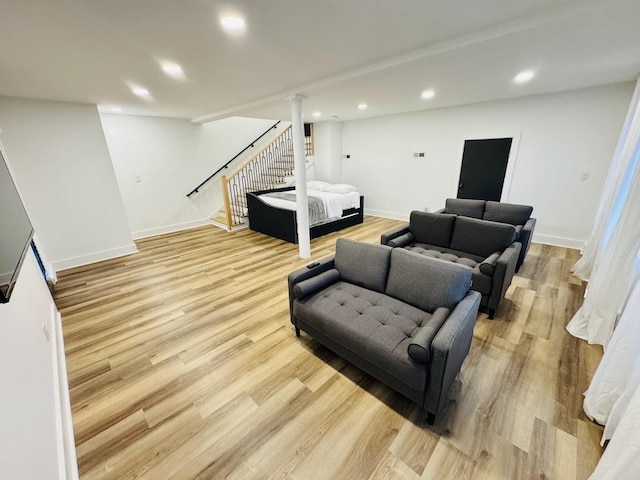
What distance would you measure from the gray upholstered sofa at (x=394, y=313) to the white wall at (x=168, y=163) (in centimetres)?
504

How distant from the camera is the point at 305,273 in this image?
2.35 metres

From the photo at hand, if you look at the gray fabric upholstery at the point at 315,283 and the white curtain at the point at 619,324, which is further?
the gray fabric upholstery at the point at 315,283

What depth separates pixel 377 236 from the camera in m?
5.36

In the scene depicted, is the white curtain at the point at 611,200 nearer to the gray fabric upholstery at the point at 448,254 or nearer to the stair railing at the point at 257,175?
the gray fabric upholstery at the point at 448,254

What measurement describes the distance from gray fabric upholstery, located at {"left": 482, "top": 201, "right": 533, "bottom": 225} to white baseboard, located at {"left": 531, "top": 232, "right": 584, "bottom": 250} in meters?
1.40

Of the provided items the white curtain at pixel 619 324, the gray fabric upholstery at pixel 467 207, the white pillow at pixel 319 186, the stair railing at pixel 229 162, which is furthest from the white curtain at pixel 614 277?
the stair railing at pixel 229 162

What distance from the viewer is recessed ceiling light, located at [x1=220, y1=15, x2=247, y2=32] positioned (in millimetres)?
1733

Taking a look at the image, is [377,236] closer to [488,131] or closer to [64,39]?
[488,131]

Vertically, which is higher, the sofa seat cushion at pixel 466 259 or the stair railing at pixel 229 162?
the stair railing at pixel 229 162

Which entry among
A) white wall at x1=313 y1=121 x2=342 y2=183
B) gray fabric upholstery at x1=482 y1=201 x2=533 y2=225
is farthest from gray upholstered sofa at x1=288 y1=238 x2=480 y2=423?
white wall at x1=313 y1=121 x2=342 y2=183

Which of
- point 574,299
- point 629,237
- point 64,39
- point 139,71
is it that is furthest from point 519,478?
point 139,71

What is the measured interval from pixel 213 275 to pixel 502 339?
11.8 feet

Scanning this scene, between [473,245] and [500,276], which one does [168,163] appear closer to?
[473,245]

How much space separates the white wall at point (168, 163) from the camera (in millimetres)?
5203
